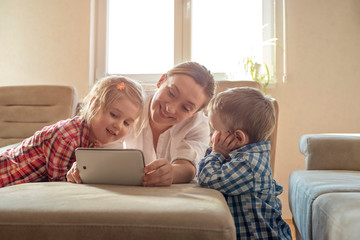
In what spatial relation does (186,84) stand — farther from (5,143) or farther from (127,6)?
(127,6)

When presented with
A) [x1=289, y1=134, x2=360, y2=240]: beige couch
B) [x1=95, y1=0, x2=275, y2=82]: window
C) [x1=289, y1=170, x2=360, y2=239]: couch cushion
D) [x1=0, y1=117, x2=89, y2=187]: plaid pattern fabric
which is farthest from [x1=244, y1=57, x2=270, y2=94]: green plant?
[x1=0, y1=117, x2=89, y2=187]: plaid pattern fabric

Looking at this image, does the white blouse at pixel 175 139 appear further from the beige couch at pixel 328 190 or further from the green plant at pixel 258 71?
the green plant at pixel 258 71

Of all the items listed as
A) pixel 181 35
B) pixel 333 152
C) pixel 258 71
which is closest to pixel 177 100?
pixel 333 152

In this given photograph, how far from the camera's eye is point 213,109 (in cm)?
121

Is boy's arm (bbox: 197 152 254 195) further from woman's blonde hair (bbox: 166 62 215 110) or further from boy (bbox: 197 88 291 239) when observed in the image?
woman's blonde hair (bbox: 166 62 215 110)

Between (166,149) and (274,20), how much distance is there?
186 centimetres

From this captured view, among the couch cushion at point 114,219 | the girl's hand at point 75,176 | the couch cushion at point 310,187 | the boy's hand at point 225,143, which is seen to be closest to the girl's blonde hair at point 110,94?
the girl's hand at point 75,176

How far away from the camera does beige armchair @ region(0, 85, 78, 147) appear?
80.7 inches

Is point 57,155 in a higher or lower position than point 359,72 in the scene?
lower

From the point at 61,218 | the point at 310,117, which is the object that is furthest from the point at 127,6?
the point at 61,218

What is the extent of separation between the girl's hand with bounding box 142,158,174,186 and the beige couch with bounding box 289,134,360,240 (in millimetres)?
515

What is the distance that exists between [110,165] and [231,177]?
1.26 feet

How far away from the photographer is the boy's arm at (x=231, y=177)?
106 cm

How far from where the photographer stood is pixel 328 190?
1173mm
